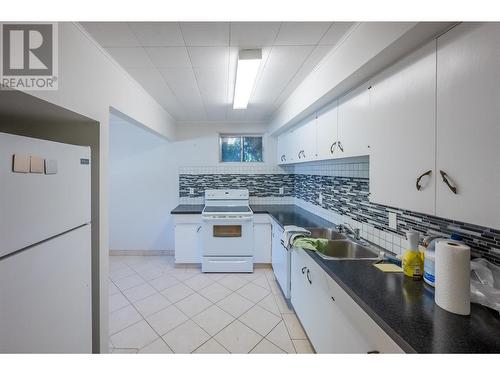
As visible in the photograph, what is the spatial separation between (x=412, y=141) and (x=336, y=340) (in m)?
1.19

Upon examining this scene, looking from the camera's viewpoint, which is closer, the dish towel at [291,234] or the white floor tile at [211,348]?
the white floor tile at [211,348]

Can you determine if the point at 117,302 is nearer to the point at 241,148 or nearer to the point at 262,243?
the point at 262,243

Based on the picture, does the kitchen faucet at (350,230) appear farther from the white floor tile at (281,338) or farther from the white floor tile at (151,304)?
the white floor tile at (151,304)

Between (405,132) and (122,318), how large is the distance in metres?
2.88

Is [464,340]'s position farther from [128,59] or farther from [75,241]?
[128,59]

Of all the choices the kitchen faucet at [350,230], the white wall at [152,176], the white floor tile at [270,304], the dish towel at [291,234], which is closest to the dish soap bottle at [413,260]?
the kitchen faucet at [350,230]

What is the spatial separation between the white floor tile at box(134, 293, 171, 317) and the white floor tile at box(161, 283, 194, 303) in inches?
2.6

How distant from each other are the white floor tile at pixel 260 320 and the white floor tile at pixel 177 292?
0.82 m

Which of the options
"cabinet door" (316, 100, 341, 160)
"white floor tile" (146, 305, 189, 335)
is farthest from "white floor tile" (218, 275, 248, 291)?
"cabinet door" (316, 100, 341, 160)

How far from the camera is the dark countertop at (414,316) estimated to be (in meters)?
0.78

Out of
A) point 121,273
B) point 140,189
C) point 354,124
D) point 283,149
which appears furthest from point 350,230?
point 140,189

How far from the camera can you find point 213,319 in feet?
7.37
